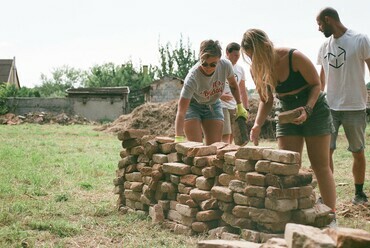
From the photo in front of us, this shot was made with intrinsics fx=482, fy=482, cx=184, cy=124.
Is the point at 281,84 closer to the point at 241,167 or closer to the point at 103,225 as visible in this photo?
the point at 241,167

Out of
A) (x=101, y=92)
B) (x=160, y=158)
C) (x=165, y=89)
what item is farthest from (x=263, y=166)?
(x=165, y=89)

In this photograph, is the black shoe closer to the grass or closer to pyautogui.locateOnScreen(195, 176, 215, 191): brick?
the grass

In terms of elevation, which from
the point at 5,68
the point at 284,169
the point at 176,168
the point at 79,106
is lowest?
the point at 176,168

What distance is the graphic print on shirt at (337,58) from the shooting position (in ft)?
17.2

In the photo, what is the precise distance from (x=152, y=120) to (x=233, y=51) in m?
14.2

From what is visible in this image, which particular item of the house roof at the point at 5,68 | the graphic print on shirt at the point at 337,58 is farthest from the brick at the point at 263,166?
the house roof at the point at 5,68

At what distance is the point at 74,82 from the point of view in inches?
3219

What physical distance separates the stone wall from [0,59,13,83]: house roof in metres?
46.0

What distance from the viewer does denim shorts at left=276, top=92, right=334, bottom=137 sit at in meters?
4.02

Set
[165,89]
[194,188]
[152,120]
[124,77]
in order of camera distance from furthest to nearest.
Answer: [124,77] → [165,89] → [152,120] → [194,188]

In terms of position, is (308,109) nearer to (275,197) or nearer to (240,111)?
(275,197)

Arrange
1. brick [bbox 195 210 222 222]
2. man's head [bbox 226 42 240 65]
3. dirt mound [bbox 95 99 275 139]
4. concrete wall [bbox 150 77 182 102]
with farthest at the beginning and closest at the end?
1. concrete wall [bbox 150 77 182 102]
2. dirt mound [bbox 95 99 275 139]
3. man's head [bbox 226 42 240 65]
4. brick [bbox 195 210 222 222]

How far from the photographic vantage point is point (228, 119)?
6.17 m

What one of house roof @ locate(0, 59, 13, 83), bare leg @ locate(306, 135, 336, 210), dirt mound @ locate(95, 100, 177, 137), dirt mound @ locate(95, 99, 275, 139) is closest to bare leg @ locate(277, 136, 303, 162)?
bare leg @ locate(306, 135, 336, 210)
